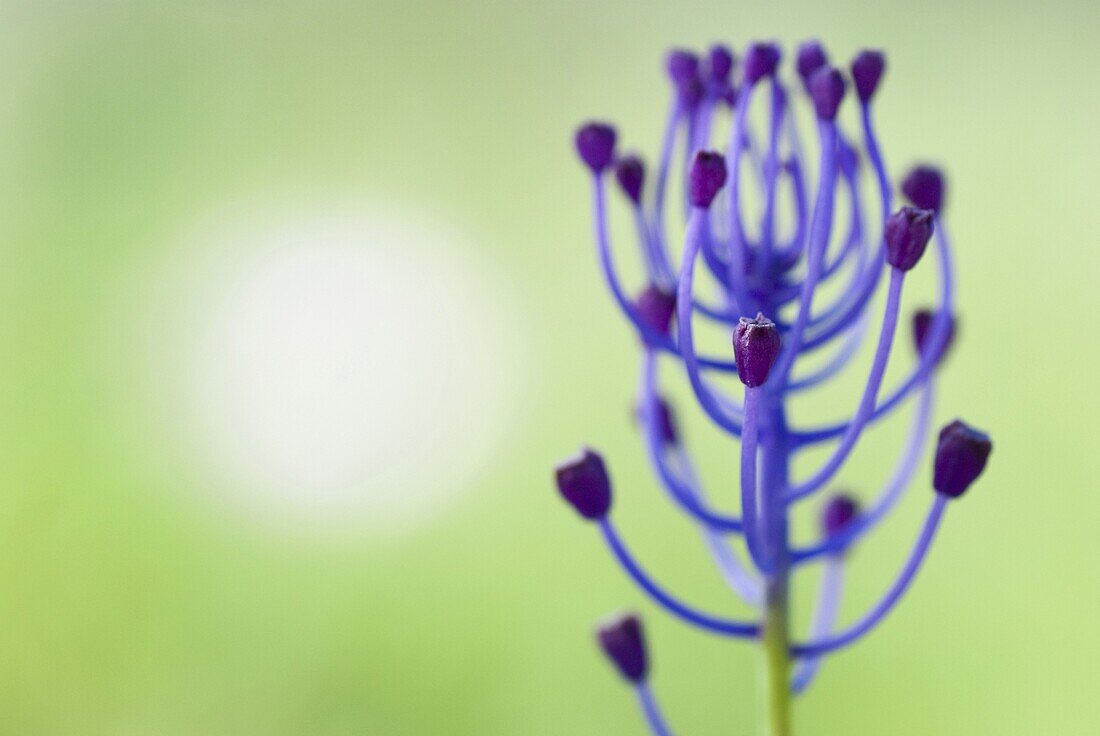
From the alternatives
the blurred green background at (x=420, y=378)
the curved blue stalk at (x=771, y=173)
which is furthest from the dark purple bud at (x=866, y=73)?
the blurred green background at (x=420, y=378)

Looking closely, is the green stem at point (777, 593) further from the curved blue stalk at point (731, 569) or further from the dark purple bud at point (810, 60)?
the dark purple bud at point (810, 60)

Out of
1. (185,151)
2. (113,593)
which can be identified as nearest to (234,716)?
(113,593)

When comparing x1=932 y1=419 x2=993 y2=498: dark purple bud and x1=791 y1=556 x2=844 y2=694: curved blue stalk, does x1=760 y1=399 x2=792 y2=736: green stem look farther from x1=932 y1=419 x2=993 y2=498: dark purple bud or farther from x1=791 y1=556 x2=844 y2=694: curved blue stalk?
x1=932 y1=419 x2=993 y2=498: dark purple bud

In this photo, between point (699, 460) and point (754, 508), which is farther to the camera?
point (699, 460)

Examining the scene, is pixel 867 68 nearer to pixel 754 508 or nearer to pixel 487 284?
pixel 754 508

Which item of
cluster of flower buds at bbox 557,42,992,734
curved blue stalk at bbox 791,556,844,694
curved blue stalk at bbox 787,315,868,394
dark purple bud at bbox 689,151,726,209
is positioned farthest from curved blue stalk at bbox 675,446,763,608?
dark purple bud at bbox 689,151,726,209
